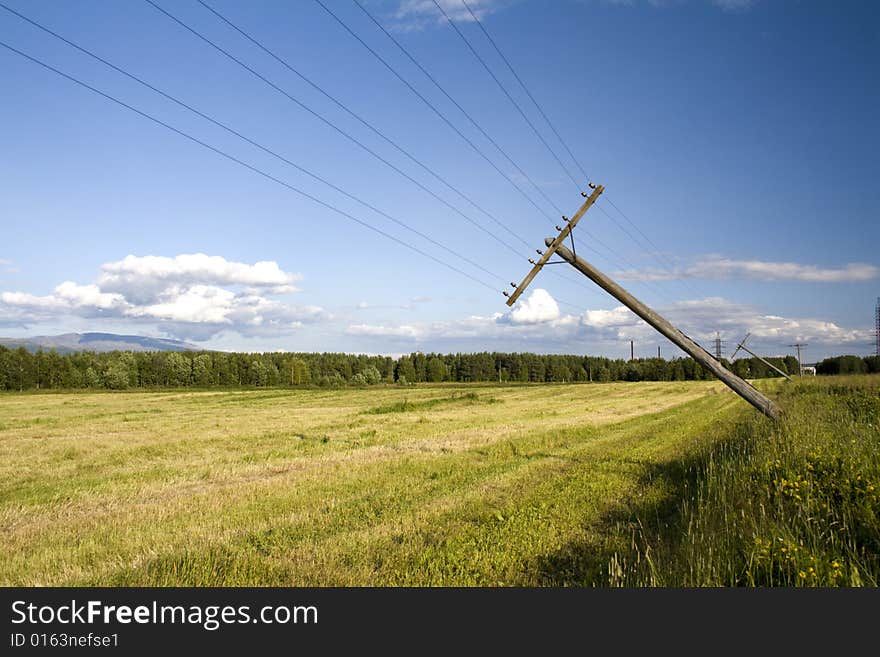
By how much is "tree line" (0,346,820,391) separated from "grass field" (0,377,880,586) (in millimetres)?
79679

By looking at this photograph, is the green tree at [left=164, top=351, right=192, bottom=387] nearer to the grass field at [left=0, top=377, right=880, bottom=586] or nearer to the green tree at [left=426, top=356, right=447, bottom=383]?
the green tree at [left=426, top=356, right=447, bottom=383]

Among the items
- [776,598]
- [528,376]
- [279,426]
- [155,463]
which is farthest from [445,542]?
[528,376]

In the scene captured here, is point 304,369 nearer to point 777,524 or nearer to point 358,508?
point 358,508

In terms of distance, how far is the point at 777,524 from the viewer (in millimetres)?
6137

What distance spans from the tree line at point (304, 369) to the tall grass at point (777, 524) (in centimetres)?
8213

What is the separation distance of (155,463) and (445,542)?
420 inches

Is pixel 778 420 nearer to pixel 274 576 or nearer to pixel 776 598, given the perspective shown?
pixel 776 598

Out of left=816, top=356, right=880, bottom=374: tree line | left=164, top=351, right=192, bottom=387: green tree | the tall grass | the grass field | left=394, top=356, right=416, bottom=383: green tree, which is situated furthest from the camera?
left=394, top=356, right=416, bottom=383: green tree

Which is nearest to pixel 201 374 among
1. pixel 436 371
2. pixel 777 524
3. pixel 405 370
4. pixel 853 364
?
pixel 405 370

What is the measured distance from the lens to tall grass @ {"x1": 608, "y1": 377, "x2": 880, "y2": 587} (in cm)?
494

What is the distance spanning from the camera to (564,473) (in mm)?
12352

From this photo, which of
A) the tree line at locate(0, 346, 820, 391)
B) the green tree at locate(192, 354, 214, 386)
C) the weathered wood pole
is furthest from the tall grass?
the green tree at locate(192, 354, 214, 386)

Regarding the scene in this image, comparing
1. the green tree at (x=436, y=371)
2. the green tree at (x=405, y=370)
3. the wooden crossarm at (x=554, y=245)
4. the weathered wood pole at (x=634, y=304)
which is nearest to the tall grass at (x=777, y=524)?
the weathered wood pole at (x=634, y=304)

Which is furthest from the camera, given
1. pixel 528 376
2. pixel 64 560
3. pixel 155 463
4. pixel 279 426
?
pixel 528 376
